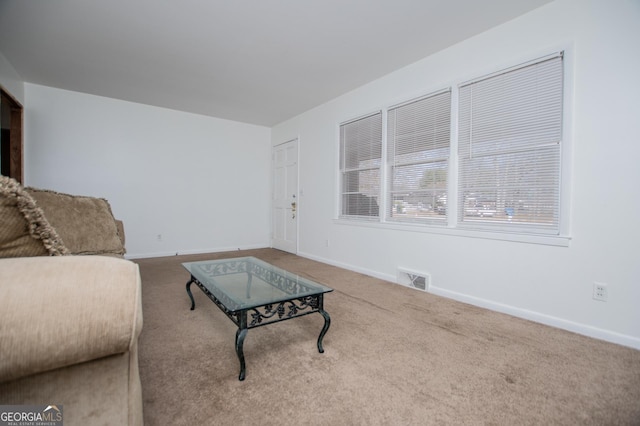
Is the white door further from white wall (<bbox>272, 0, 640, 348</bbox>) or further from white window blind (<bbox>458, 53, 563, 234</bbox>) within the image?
white window blind (<bbox>458, 53, 563, 234</bbox>)

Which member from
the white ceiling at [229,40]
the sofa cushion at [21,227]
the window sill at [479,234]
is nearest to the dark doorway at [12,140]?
the white ceiling at [229,40]

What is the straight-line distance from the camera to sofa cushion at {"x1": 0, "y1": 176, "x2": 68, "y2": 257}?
822 millimetres

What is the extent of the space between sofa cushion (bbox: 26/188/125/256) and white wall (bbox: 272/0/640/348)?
3096mm

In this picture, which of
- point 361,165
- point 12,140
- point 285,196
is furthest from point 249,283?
point 12,140

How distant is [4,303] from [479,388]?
1883 mm

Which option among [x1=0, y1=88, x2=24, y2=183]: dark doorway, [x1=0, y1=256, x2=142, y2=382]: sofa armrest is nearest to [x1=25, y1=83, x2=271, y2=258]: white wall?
[x1=0, y1=88, x2=24, y2=183]: dark doorway

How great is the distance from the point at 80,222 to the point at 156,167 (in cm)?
272

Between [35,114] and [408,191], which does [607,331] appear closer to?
[408,191]

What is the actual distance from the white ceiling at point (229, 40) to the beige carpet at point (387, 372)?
2.58 m

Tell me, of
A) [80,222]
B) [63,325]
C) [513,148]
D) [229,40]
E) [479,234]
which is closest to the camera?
[63,325]

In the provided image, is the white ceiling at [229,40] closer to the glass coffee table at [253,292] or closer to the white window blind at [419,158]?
the white window blind at [419,158]

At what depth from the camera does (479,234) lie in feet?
8.52

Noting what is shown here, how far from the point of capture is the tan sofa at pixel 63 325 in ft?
2.10

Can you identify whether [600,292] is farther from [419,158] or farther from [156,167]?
[156,167]
